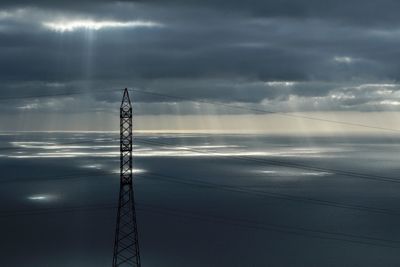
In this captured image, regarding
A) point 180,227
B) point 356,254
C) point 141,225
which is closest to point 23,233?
point 141,225

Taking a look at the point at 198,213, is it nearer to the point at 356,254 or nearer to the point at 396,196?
the point at 356,254

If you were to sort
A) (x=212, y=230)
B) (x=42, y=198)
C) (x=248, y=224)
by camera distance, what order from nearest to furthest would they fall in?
1. (x=212, y=230)
2. (x=248, y=224)
3. (x=42, y=198)

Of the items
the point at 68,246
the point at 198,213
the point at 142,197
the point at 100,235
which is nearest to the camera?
the point at 68,246

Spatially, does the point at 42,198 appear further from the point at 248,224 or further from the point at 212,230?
the point at 248,224

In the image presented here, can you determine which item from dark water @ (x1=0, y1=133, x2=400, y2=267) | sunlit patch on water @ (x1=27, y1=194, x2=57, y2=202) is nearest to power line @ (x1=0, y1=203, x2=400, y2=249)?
dark water @ (x1=0, y1=133, x2=400, y2=267)

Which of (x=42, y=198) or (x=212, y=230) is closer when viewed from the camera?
(x=212, y=230)

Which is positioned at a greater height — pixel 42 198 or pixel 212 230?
pixel 42 198

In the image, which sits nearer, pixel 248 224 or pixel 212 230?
pixel 212 230

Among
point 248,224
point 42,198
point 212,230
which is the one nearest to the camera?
point 212,230

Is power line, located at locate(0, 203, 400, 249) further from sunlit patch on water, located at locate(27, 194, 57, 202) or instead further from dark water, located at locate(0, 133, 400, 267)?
sunlit patch on water, located at locate(27, 194, 57, 202)

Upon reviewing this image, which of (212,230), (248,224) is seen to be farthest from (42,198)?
(248,224)

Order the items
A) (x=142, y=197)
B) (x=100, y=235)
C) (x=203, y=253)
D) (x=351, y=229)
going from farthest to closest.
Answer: (x=142, y=197) → (x=351, y=229) → (x=100, y=235) → (x=203, y=253)
